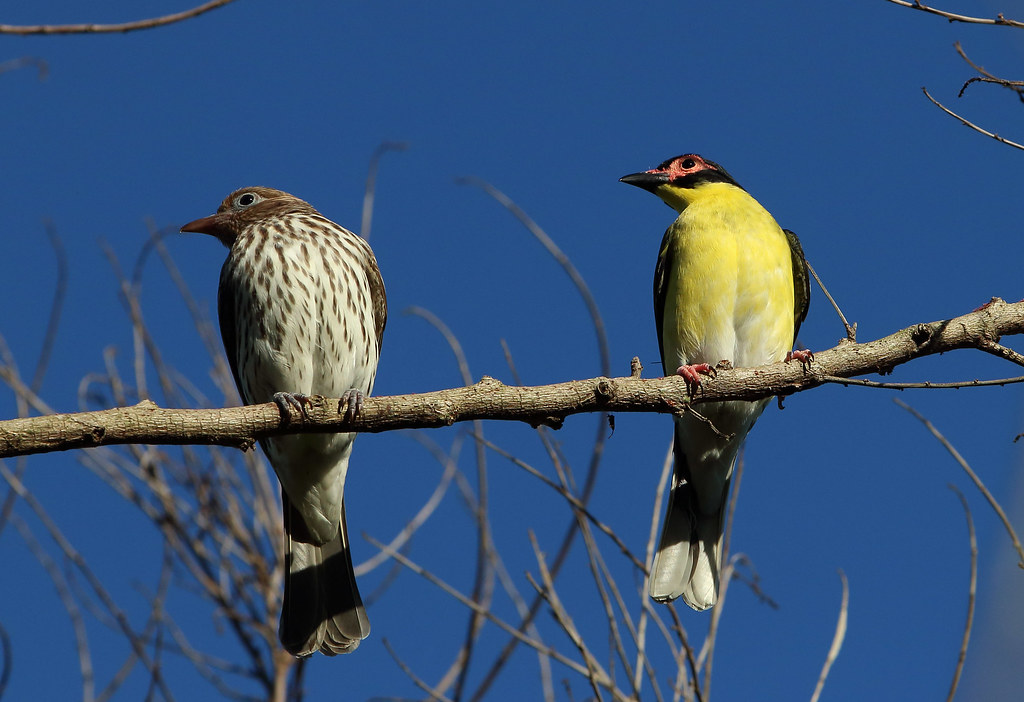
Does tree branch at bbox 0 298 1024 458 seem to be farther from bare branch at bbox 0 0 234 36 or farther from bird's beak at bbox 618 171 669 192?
bird's beak at bbox 618 171 669 192

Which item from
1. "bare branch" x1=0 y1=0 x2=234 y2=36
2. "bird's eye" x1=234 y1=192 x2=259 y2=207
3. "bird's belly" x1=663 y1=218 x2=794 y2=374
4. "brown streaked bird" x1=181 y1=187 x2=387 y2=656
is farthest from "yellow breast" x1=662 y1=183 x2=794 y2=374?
"bare branch" x1=0 y1=0 x2=234 y2=36

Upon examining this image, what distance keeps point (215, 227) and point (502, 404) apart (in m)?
3.05

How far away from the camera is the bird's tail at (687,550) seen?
5.45 meters

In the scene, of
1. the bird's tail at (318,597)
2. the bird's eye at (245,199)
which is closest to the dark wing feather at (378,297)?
the bird's tail at (318,597)

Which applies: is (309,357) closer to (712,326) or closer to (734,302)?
(712,326)

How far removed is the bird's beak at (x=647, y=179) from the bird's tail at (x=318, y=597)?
2.59 m

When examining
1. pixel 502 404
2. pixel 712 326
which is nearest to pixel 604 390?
pixel 502 404

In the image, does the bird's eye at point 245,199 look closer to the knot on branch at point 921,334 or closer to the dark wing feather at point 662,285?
the dark wing feather at point 662,285

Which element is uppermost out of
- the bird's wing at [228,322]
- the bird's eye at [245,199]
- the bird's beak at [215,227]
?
the bird's eye at [245,199]

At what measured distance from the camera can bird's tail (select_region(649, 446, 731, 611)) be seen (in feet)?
17.9

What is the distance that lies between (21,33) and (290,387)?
3062 millimetres

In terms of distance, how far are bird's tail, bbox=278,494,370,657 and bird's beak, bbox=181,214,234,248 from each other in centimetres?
164

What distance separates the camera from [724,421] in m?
5.60

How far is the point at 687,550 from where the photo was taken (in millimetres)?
5586
